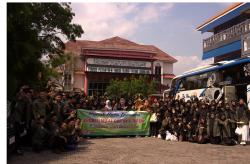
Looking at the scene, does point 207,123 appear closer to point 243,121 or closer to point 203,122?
point 203,122

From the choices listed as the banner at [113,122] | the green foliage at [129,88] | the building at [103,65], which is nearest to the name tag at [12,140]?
the banner at [113,122]

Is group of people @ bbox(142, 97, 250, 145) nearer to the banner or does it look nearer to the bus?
the banner

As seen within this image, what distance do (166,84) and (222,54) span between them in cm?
2607

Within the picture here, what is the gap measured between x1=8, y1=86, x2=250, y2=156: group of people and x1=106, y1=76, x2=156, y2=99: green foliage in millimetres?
32611

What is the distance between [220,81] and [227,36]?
1555 cm

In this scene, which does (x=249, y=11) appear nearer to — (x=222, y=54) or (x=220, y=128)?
(x=222, y=54)

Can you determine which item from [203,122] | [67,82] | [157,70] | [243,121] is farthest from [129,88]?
[243,121]

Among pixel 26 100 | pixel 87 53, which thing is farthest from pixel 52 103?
pixel 87 53

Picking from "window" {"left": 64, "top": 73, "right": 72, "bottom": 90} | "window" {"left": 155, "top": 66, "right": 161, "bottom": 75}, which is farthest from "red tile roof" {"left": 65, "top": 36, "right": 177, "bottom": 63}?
"window" {"left": 64, "top": 73, "right": 72, "bottom": 90}

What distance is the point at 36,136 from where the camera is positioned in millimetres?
11945

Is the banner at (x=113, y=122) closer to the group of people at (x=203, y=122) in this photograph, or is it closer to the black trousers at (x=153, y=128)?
the black trousers at (x=153, y=128)

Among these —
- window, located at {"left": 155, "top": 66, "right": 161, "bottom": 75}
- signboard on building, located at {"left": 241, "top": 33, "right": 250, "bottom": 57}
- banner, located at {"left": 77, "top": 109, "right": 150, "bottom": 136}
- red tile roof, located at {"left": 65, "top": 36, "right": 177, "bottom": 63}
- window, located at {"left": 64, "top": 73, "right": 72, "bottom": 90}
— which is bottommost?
banner, located at {"left": 77, "top": 109, "right": 150, "bottom": 136}

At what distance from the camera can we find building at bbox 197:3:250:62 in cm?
3170

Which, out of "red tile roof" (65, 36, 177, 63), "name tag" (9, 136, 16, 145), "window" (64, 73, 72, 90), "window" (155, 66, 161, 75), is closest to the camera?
"name tag" (9, 136, 16, 145)
